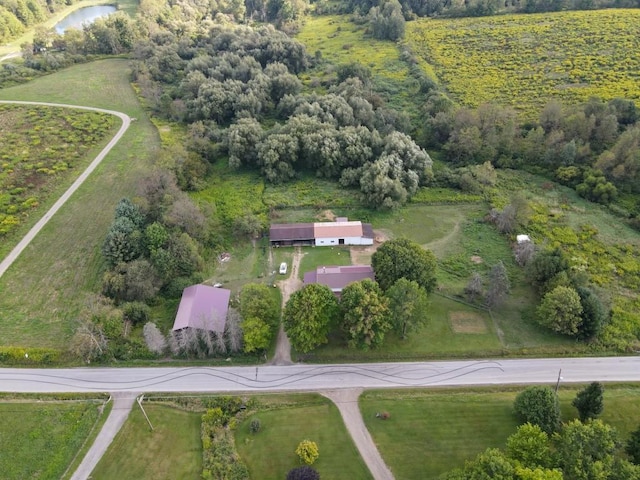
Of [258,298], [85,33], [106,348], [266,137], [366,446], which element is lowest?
[366,446]

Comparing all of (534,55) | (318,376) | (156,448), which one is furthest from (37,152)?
(534,55)

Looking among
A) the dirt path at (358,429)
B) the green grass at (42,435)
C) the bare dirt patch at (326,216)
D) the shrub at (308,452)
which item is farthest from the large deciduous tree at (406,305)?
the green grass at (42,435)

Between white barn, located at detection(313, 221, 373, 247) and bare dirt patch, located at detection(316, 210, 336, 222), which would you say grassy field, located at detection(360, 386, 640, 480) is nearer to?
white barn, located at detection(313, 221, 373, 247)

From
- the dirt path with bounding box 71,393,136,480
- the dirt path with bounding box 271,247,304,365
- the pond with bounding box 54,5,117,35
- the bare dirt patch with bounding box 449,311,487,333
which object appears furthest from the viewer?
the pond with bounding box 54,5,117,35

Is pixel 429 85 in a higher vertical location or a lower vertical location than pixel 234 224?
higher

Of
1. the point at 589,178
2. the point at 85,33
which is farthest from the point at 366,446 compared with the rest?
the point at 85,33

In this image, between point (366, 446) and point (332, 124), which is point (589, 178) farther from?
point (366, 446)

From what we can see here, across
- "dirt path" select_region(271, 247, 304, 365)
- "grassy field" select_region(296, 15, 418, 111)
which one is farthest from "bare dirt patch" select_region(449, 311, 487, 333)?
"grassy field" select_region(296, 15, 418, 111)
